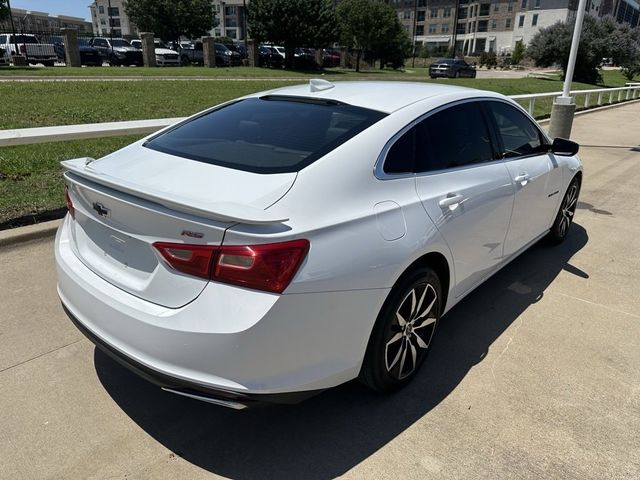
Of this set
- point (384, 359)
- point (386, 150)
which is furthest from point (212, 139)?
point (384, 359)

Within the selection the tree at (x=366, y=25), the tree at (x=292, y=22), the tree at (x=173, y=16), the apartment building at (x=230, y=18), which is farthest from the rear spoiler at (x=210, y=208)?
the apartment building at (x=230, y=18)

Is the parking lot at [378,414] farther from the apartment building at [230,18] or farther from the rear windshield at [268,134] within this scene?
the apartment building at [230,18]

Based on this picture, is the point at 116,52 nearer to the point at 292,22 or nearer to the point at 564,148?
the point at 292,22

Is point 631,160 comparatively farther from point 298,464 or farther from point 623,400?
point 298,464

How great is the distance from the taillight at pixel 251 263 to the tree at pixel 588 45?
148 feet

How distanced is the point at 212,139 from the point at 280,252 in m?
1.18

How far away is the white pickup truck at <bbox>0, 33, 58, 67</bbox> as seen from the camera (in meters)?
31.7

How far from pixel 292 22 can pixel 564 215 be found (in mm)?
34869

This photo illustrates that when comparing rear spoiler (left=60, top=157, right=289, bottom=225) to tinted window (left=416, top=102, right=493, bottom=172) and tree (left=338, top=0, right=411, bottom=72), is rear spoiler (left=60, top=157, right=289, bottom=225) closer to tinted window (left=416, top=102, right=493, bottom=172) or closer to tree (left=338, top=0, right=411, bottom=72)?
tinted window (left=416, top=102, right=493, bottom=172)

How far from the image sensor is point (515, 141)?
4074 millimetres

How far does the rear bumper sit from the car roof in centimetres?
122

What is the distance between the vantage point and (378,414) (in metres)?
2.82

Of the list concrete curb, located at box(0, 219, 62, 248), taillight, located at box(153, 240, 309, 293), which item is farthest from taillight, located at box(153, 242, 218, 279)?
concrete curb, located at box(0, 219, 62, 248)

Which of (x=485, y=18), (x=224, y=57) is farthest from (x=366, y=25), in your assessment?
(x=485, y=18)
